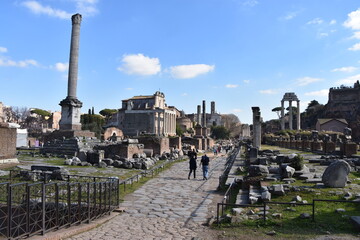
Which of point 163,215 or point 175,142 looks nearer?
point 163,215

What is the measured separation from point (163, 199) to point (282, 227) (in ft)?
13.4

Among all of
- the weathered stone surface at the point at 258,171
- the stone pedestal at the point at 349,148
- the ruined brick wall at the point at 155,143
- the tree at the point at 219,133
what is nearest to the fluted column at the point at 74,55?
the ruined brick wall at the point at 155,143

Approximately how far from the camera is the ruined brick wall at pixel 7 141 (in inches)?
497

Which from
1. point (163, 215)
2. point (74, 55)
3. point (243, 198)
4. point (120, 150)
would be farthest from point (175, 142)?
point (163, 215)

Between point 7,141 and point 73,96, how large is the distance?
10226mm

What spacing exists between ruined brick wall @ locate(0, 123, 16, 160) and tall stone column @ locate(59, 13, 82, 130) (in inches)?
347

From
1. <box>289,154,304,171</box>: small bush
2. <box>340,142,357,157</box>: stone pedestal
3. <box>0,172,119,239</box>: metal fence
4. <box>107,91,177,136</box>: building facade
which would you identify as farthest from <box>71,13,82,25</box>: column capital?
<box>107,91,177,136</box>: building facade

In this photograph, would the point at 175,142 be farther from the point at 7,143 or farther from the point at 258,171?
the point at 258,171

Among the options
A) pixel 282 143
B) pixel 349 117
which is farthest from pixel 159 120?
pixel 349 117

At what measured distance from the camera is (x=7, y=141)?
12.8m

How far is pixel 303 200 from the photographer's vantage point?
6898 mm

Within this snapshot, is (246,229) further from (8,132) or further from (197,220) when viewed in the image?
(8,132)

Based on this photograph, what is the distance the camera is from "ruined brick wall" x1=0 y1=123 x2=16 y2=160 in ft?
41.4

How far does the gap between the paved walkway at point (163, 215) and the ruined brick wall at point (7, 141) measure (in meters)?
6.22
